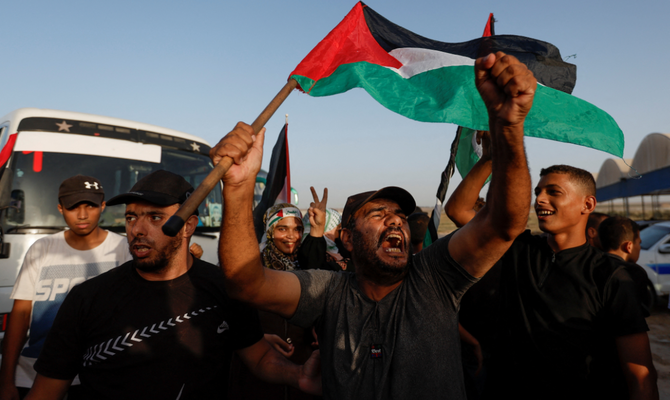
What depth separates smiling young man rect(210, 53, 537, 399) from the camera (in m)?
1.55

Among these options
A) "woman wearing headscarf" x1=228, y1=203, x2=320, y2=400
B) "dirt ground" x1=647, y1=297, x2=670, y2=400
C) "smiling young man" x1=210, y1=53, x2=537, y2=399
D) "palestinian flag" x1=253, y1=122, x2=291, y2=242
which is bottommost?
"dirt ground" x1=647, y1=297, x2=670, y2=400

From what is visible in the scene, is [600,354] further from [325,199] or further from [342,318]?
[325,199]

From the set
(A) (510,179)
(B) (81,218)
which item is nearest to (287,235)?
(B) (81,218)

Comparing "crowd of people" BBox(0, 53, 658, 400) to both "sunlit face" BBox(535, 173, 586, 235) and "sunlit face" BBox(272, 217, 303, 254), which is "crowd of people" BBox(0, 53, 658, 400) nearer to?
"sunlit face" BBox(535, 173, 586, 235)

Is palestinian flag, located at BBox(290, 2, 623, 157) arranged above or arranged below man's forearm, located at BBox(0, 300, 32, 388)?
above

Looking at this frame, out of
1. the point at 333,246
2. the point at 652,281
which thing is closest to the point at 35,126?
the point at 333,246

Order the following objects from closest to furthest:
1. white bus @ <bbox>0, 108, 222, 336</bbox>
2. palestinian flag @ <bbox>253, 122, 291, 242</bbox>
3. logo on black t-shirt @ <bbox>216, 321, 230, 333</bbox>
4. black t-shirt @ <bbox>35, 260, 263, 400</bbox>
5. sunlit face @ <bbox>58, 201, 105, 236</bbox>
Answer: black t-shirt @ <bbox>35, 260, 263, 400</bbox> < logo on black t-shirt @ <bbox>216, 321, 230, 333</bbox> < sunlit face @ <bbox>58, 201, 105, 236</bbox> < white bus @ <bbox>0, 108, 222, 336</bbox> < palestinian flag @ <bbox>253, 122, 291, 242</bbox>

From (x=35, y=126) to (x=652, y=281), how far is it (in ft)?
34.7

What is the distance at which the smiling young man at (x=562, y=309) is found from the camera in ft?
6.64

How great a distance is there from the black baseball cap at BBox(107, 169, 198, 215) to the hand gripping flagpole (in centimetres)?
81

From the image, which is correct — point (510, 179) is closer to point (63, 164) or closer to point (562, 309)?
point (562, 309)

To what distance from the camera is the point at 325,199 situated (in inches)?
161

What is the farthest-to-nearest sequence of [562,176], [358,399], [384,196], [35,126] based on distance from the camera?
[35,126] → [562,176] → [384,196] → [358,399]

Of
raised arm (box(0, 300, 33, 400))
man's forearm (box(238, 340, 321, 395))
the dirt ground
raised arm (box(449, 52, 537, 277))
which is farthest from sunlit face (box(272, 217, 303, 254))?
the dirt ground
